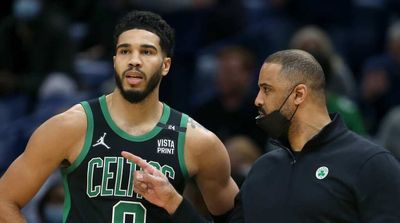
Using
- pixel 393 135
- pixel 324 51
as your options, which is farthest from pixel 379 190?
pixel 393 135

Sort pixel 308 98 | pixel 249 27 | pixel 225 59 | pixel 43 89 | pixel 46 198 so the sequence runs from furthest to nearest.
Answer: pixel 249 27 < pixel 43 89 < pixel 225 59 < pixel 46 198 < pixel 308 98

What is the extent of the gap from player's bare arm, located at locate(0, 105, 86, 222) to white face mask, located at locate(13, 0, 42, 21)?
18.3 feet

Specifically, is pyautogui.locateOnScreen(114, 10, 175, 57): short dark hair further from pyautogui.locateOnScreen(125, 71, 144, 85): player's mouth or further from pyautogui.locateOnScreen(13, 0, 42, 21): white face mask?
pyautogui.locateOnScreen(13, 0, 42, 21): white face mask

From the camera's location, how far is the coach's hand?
5.64m

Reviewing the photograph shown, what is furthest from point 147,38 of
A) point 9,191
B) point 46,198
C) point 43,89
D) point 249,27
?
point 249,27

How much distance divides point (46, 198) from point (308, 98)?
3442 mm

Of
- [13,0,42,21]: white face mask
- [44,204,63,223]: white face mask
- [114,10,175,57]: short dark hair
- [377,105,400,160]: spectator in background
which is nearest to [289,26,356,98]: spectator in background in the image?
[377,105,400,160]: spectator in background

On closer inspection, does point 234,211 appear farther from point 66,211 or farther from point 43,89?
point 43,89

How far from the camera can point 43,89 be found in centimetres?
1091

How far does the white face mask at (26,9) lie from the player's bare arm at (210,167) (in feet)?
18.1

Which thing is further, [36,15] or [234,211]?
[36,15]

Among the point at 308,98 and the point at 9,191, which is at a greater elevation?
the point at 308,98

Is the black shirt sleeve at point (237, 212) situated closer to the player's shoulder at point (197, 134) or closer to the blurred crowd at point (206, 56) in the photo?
the player's shoulder at point (197, 134)

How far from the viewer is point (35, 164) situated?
233 inches
